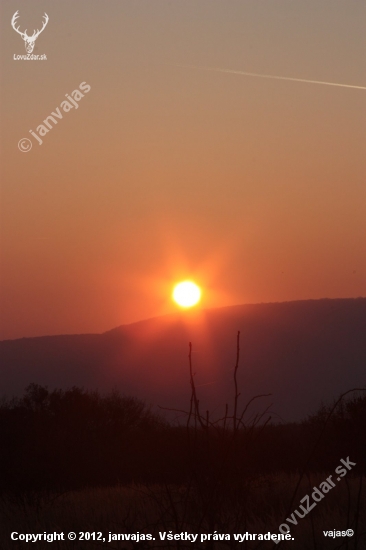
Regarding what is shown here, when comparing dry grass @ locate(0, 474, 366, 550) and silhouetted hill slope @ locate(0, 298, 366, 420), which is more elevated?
silhouetted hill slope @ locate(0, 298, 366, 420)

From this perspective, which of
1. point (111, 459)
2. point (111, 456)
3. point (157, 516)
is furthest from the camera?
point (111, 456)

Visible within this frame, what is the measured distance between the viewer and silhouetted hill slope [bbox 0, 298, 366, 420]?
80.0m

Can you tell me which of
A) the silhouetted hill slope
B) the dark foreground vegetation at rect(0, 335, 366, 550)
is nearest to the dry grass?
the dark foreground vegetation at rect(0, 335, 366, 550)

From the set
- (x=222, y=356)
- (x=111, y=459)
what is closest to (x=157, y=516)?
(x=111, y=459)

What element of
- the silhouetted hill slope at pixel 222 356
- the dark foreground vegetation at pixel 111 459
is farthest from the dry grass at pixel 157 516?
the silhouetted hill slope at pixel 222 356

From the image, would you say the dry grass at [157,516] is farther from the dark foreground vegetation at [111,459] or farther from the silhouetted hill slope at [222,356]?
the silhouetted hill slope at [222,356]

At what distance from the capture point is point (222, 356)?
8606 cm

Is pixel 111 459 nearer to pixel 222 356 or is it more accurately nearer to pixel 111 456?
pixel 111 456

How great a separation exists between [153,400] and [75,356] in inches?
1185

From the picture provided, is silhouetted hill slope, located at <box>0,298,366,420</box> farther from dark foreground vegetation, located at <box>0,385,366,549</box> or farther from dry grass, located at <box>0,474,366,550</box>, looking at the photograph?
dry grass, located at <box>0,474,366,550</box>

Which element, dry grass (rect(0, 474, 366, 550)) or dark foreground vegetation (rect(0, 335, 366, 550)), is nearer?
dry grass (rect(0, 474, 366, 550))

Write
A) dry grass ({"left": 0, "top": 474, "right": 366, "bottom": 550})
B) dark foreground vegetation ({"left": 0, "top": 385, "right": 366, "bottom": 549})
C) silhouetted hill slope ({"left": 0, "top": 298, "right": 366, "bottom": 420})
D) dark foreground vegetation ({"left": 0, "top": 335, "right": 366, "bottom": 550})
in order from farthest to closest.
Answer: silhouetted hill slope ({"left": 0, "top": 298, "right": 366, "bottom": 420})
dark foreground vegetation ({"left": 0, "top": 385, "right": 366, "bottom": 549})
dark foreground vegetation ({"left": 0, "top": 335, "right": 366, "bottom": 550})
dry grass ({"left": 0, "top": 474, "right": 366, "bottom": 550})

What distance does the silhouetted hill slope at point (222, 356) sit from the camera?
8000 centimetres

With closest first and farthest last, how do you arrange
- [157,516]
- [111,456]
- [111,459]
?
[157,516], [111,459], [111,456]
